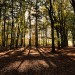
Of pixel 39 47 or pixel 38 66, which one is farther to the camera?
pixel 39 47

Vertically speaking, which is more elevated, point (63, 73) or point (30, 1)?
point (30, 1)

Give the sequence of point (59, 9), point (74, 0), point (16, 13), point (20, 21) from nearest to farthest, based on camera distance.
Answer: point (74, 0)
point (59, 9)
point (16, 13)
point (20, 21)

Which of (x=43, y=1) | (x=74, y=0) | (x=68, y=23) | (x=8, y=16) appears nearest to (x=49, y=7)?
(x=43, y=1)

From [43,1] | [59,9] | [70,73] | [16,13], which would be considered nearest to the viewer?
[70,73]

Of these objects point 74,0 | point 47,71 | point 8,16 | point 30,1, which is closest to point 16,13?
point 8,16

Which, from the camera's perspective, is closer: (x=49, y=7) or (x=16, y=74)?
(x=16, y=74)

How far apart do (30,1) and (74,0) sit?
1228 centimetres

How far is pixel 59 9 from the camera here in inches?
1535

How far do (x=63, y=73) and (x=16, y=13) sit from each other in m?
35.5

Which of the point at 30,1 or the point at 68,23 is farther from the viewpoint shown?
the point at 68,23

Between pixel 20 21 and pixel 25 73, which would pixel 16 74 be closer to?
pixel 25 73

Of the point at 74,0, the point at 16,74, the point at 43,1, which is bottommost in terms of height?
the point at 16,74

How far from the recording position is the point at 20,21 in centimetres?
4878

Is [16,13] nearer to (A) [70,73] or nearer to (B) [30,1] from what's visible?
(B) [30,1]
